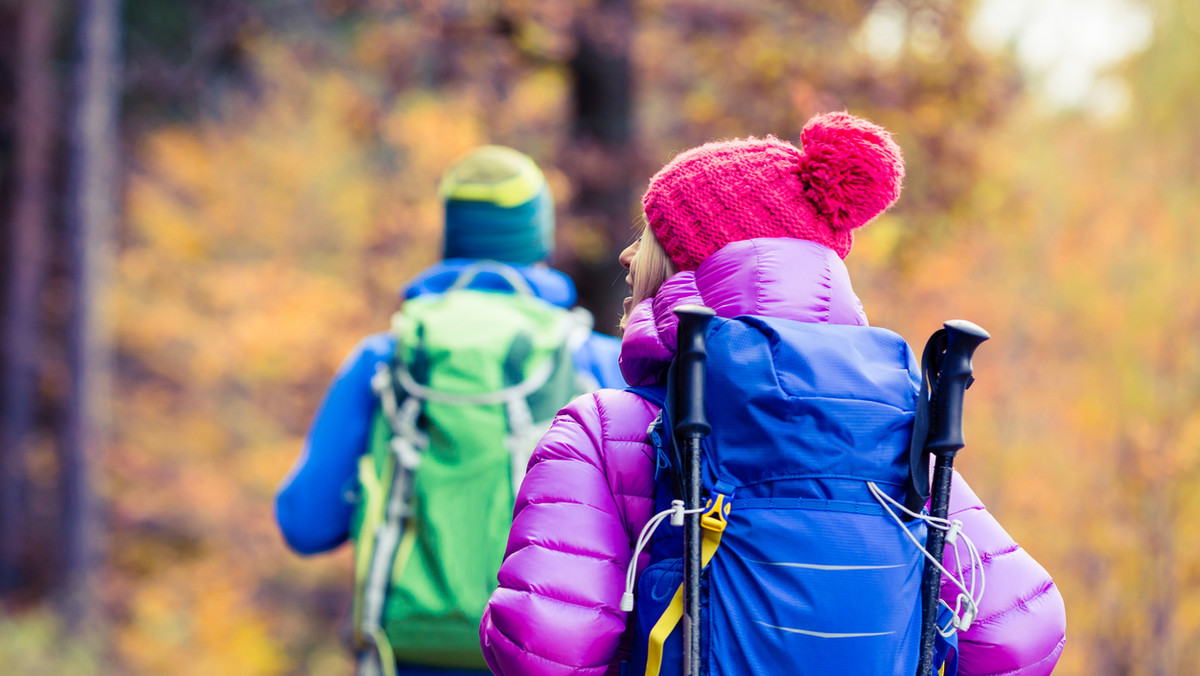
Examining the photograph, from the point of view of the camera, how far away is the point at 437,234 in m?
9.22

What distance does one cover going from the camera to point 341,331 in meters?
11.2

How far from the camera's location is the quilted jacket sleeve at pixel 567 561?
56.9 inches

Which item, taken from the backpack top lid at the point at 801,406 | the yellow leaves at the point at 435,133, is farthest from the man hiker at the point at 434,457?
the yellow leaves at the point at 435,133

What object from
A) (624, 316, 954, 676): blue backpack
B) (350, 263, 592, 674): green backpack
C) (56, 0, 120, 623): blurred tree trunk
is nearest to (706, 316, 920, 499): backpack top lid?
(624, 316, 954, 676): blue backpack

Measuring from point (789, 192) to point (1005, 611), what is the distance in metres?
0.72

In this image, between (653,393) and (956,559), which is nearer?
(956,559)

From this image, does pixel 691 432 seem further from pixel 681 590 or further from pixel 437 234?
pixel 437 234

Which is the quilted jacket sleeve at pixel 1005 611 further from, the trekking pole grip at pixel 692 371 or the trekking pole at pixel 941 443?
the trekking pole grip at pixel 692 371

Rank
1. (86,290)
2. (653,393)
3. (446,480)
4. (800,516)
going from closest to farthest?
(800,516)
(653,393)
(446,480)
(86,290)

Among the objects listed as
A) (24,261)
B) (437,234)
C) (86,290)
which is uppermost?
(437,234)

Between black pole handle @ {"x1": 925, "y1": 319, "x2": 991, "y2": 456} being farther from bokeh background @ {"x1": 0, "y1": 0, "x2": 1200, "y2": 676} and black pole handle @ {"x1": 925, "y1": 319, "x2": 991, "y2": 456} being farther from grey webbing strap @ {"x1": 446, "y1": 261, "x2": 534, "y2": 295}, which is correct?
bokeh background @ {"x1": 0, "y1": 0, "x2": 1200, "y2": 676}

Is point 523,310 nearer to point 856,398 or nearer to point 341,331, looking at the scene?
point 856,398

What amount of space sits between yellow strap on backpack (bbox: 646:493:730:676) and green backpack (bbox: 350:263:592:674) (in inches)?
36.6

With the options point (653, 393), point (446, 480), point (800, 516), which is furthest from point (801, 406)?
point (446, 480)
